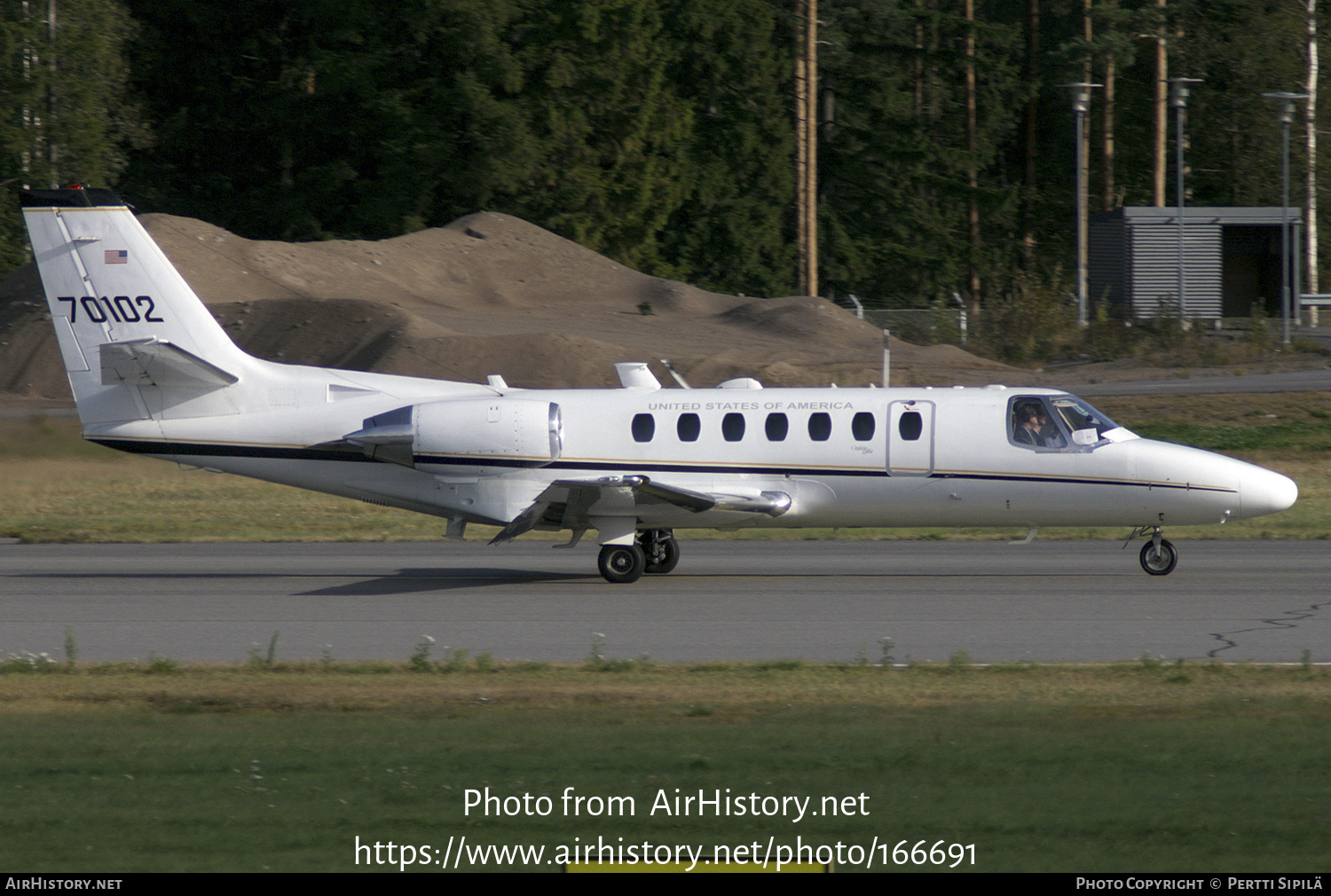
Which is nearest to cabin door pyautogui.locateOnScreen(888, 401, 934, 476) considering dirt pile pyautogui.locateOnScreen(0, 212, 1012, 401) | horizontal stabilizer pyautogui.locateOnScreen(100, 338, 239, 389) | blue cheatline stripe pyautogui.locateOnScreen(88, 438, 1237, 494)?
blue cheatline stripe pyautogui.locateOnScreen(88, 438, 1237, 494)

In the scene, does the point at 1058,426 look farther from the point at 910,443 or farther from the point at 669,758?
the point at 669,758

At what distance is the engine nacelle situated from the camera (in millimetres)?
18062

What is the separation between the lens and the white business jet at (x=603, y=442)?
17.4 m

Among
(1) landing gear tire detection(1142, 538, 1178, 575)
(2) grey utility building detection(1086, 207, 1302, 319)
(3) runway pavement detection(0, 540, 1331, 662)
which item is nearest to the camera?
(3) runway pavement detection(0, 540, 1331, 662)

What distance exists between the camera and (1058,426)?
57.6 feet

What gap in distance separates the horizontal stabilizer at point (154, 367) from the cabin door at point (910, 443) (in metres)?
8.05

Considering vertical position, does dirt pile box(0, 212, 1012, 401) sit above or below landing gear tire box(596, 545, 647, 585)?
above

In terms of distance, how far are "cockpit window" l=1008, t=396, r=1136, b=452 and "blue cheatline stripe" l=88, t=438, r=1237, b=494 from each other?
0.41 m

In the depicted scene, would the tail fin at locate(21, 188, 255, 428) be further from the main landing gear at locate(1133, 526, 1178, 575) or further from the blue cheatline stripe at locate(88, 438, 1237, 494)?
the main landing gear at locate(1133, 526, 1178, 575)

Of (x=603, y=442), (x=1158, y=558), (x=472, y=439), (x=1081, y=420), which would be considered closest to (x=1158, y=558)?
(x=1158, y=558)

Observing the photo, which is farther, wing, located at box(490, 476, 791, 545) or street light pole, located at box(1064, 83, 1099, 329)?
street light pole, located at box(1064, 83, 1099, 329)

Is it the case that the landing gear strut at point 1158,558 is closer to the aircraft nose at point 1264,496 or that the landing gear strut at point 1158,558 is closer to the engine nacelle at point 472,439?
the aircraft nose at point 1264,496

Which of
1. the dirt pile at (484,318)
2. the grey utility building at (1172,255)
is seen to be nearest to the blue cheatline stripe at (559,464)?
the dirt pile at (484,318)
